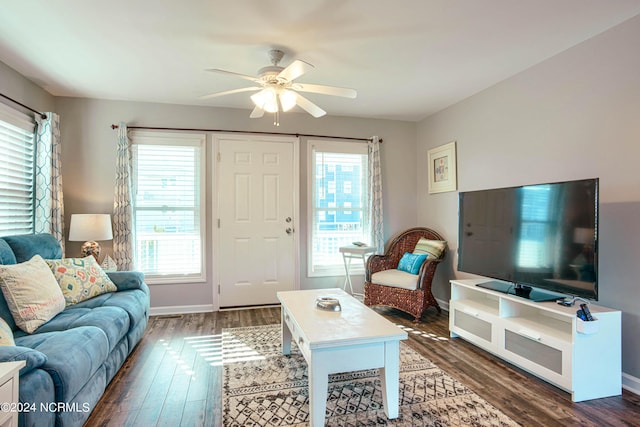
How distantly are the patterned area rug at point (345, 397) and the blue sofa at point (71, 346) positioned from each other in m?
0.75

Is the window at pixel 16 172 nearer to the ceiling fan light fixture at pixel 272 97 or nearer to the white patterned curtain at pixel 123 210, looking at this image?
the white patterned curtain at pixel 123 210

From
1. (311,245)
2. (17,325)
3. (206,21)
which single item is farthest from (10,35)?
(311,245)

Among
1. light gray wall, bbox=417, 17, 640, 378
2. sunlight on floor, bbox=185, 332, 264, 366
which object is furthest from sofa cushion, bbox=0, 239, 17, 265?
light gray wall, bbox=417, 17, 640, 378

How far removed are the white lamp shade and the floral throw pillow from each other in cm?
53

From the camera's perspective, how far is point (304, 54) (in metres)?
2.73

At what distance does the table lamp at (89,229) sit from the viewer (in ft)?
10.8

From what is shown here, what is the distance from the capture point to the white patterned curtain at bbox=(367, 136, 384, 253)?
442cm

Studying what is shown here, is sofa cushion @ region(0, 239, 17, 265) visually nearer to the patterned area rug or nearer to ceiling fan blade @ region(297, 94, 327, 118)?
the patterned area rug

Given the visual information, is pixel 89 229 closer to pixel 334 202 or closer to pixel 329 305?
pixel 329 305

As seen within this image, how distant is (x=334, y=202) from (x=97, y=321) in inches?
116

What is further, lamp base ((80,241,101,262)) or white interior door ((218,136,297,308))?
white interior door ((218,136,297,308))

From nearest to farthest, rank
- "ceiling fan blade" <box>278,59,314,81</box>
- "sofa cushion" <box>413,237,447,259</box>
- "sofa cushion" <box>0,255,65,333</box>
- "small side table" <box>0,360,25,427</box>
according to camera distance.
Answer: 1. "small side table" <box>0,360,25,427</box>
2. "sofa cushion" <box>0,255,65,333</box>
3. "ceiling fan blade" <box>278,59,314,81</box>
4. "sofa cushion" <box>413,237,447,259</box>

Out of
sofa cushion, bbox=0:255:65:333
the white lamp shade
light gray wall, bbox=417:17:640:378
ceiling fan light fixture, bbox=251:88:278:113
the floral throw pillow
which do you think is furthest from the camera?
the white lamp shade

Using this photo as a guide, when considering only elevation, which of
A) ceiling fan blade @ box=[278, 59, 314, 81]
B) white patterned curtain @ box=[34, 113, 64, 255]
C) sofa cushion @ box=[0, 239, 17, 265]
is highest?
ceiling fan blade @ box=[278, 59, 314, 81]
